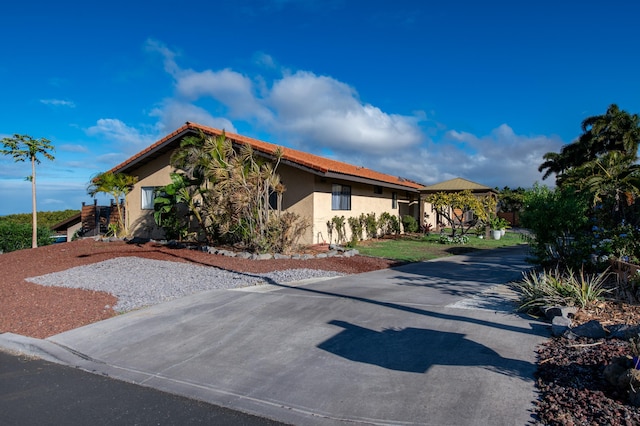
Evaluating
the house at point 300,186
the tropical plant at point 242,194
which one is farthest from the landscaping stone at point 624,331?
the house at point 300,186

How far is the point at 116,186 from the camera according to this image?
19328 millimetres

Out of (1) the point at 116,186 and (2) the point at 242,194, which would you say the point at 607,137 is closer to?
(2) the point at 242,194

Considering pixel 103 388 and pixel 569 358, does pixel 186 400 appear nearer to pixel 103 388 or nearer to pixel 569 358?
pixel 103 388

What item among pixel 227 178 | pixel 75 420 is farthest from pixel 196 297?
pixel 227 178

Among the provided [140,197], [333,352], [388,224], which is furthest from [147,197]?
[333,352]

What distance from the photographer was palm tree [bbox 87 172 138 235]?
61.6 ft

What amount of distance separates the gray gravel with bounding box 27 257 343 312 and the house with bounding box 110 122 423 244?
17.5 ft

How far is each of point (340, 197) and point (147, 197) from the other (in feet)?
31.1

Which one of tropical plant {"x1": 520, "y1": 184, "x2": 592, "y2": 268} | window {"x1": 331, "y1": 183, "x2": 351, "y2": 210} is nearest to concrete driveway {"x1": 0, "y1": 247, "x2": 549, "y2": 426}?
tropical plant {"x1": 520, "y1": 184, "x2": 592, "y2": 268}

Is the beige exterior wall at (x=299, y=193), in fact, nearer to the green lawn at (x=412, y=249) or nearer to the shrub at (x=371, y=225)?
the green lawn at (x=412, y=249)

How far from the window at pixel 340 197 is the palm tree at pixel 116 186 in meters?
9.73

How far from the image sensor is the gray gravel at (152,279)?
856cm

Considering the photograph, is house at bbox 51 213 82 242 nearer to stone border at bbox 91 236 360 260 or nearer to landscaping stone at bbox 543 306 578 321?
stone border at bbox 91 236 360 260

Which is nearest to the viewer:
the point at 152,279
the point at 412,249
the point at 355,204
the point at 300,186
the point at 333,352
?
the point at 333,352
